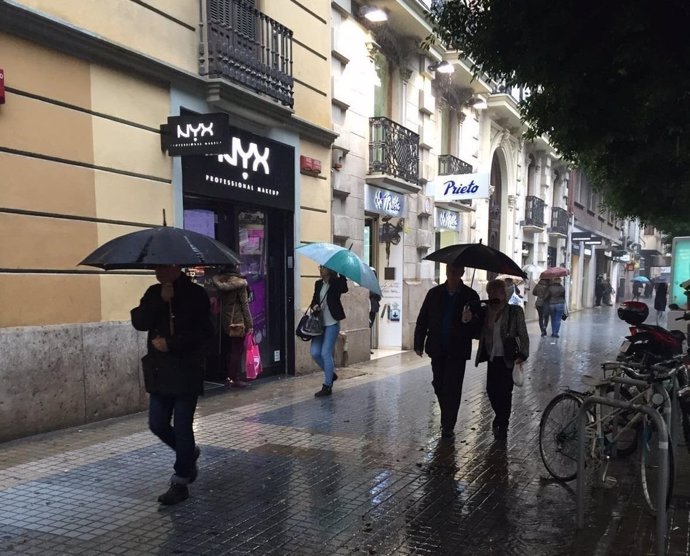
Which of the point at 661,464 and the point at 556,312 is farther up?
the point at 661,464

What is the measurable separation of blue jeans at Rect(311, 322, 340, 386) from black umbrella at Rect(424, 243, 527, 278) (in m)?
2.62

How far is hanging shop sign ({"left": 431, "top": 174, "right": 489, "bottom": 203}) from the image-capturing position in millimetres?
14195

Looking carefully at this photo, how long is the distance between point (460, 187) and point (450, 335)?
912 centimetres

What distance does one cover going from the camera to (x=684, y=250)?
13992 mm

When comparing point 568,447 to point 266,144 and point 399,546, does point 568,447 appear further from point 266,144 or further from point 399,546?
point 266,144

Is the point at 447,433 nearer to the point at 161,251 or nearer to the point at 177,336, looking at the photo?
the point at 177,336

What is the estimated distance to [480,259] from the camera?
593 cm

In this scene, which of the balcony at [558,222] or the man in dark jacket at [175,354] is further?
the balcony at [558,222]

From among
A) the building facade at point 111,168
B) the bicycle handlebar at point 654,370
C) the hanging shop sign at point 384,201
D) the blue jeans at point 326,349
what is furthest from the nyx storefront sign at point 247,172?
the bicycle handlebar at point 654,370

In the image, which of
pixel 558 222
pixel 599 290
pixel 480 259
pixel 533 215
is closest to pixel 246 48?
pixel 480 259

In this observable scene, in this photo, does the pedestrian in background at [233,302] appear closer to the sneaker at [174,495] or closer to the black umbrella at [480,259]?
the black umbrella at [480,259]

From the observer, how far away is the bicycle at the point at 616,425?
425 centimetres

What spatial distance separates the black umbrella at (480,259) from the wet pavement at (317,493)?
67.9 inches

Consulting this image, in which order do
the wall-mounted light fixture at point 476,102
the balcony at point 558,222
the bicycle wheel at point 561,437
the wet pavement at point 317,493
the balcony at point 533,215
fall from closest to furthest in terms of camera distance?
the wet pavement at point 317,493 → the bicycle wheel at point 561,437 → the wall-mounted light fixture at point 476,102 → the balcony at point 533,215 → the balcony at point 558,222
